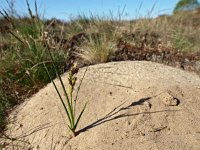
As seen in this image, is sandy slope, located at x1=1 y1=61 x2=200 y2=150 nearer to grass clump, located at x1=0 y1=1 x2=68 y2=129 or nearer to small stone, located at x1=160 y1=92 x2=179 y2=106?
small stone, located at x1=160 y1=92 x2=179 y2=106

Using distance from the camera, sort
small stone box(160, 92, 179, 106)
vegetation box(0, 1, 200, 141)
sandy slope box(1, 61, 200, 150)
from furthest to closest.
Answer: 1. vegetation box(0, 1, 200, 141)
2. small stone box(160, 92, 179, 106)
3. sandy slope box(1, 61, 200, 150)

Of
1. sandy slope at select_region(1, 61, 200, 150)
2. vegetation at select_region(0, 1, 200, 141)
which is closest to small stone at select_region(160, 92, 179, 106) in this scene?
sandy slope at select_region(1, 61, 200, 150)

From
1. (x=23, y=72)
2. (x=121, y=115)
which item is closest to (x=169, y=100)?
(x=121, y=115)

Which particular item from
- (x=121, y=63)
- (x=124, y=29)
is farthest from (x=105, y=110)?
(x=124, y=29)

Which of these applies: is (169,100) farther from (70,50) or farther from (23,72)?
(70,50)

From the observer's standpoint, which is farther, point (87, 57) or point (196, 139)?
point (87, 57)

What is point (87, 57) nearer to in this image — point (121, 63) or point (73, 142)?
point (121, 63)

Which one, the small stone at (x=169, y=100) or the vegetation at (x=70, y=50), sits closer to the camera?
the small stone at (x=169, y=100)

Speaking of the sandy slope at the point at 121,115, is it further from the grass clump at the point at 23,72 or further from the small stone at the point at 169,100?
the grass clump at the point at 23,72

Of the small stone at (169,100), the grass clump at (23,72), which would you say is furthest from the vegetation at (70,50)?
the small stone at (169,100)
